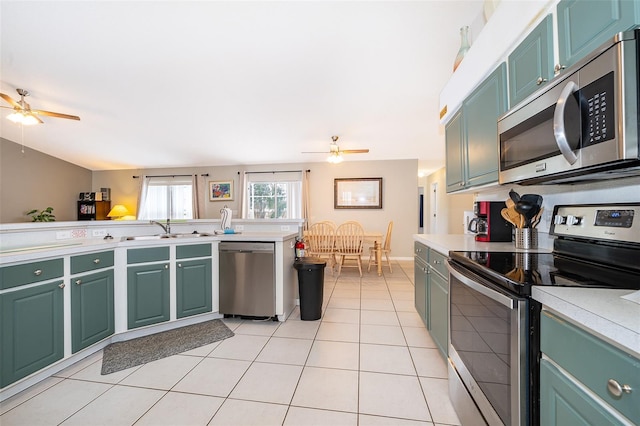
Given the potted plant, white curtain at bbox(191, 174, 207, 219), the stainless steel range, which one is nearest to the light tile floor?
the stainless steel range

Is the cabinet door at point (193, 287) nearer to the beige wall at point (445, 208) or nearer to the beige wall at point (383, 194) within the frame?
the beige wall at point (383, 194)

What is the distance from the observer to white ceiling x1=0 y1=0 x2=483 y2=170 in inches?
88.3

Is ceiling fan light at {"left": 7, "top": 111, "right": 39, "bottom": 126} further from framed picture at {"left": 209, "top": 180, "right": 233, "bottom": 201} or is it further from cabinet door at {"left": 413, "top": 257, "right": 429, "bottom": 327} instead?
cabinet door at {"left": 413, "top": 257, "right": 429, "bottom": 327}

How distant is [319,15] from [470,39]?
4.37ft

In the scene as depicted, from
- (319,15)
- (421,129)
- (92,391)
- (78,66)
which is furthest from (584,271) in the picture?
(78,66)

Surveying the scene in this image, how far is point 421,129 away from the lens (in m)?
4.46

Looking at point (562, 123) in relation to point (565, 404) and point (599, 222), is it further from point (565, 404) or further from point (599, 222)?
point (565, 404)

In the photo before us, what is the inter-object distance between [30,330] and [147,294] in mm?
733

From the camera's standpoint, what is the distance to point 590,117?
2.78 ft

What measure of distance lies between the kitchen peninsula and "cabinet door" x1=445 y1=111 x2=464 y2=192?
1690 millimetres

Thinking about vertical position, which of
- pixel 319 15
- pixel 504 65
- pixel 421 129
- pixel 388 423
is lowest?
pixel 388 423

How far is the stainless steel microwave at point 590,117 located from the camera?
0.73m

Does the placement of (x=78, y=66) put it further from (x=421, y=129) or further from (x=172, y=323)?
(x=421, y=129)

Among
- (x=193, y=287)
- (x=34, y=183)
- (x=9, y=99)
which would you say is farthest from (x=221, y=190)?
(x=193, y=287)
